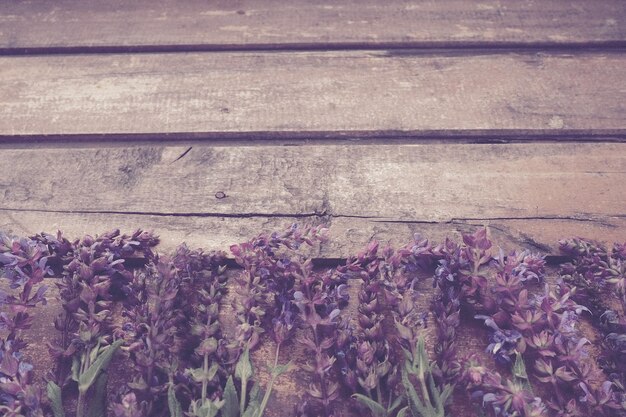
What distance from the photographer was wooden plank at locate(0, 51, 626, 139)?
1602 mm

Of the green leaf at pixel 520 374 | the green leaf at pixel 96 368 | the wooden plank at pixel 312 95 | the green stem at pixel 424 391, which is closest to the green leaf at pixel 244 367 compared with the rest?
the green leaf at pixel 96 368

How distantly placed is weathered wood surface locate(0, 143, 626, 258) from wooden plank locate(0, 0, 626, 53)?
434 millimetres

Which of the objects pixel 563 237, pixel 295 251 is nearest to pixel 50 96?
pixel 295 251

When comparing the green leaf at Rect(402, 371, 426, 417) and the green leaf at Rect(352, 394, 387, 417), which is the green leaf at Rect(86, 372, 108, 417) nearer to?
the green leaf at Rect(352, 394, 387, 417)

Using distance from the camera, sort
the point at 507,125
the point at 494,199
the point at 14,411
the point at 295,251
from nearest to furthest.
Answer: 1. the point at 14,411
2. the point at 295,251
3. the point at 494,199
4. the point at 507,125

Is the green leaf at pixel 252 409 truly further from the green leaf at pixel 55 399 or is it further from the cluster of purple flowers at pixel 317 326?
the green leaf at pixel 55 399

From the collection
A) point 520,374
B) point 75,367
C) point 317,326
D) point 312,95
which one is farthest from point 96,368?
point 312,95

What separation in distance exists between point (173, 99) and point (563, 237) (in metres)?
1.19

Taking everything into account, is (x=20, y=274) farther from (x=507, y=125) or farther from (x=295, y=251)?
(x=507, y=125)

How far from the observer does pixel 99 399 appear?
1104 mm

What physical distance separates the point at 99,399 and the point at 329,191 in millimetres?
→ 761

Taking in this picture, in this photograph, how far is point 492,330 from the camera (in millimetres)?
1263

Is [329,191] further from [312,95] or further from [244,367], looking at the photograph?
[244,367]

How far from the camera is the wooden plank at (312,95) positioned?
1.60 meters
